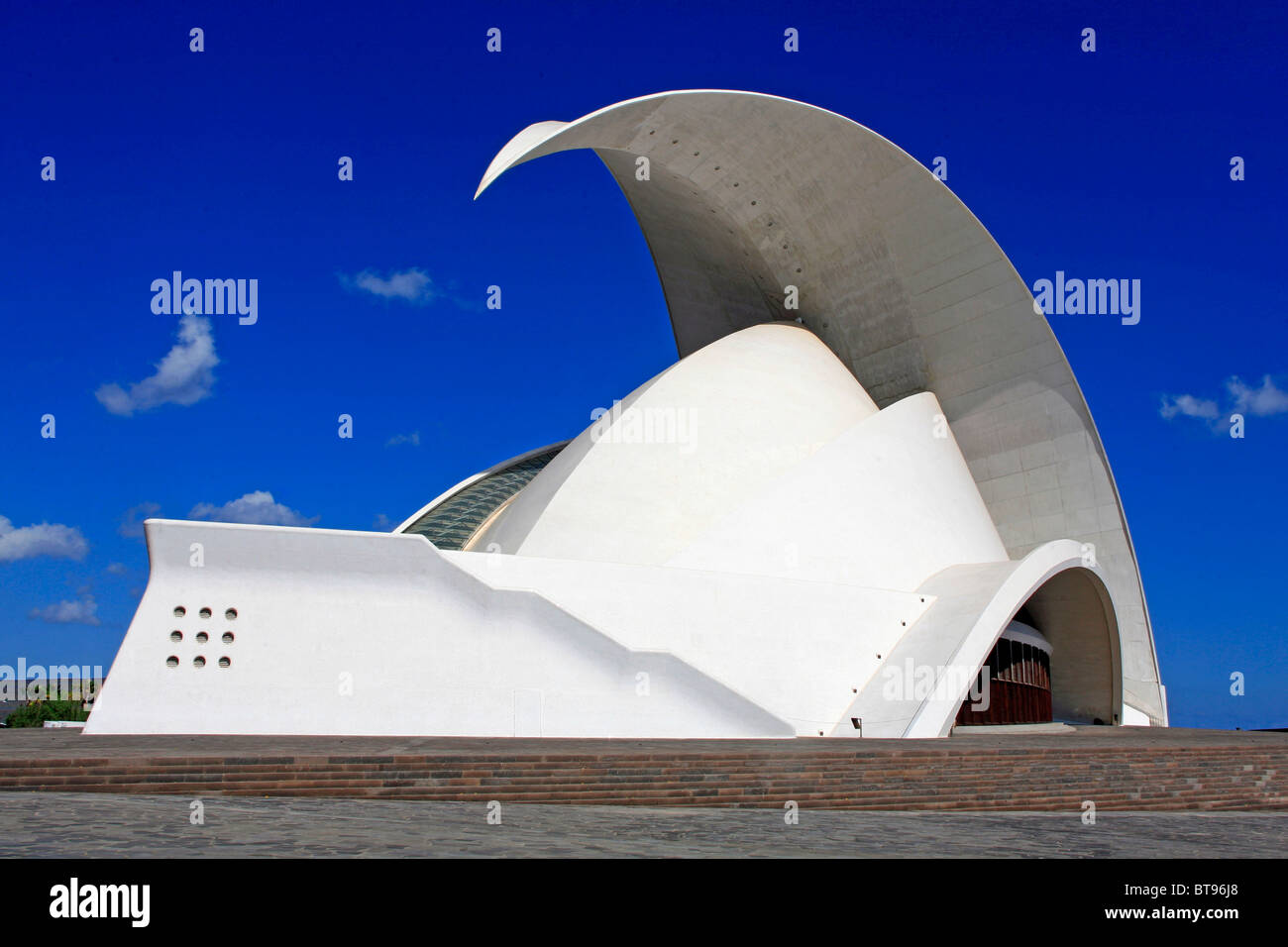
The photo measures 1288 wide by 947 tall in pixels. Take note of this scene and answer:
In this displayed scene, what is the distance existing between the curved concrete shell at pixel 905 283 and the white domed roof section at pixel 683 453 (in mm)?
1463

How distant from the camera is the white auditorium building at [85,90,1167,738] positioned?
11531mm

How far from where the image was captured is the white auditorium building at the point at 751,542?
37.8 ft

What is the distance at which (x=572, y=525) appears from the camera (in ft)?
51.9

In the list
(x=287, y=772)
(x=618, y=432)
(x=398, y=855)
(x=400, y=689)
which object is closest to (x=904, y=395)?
(x=618, y=432)

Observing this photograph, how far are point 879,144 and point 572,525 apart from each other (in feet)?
27.0

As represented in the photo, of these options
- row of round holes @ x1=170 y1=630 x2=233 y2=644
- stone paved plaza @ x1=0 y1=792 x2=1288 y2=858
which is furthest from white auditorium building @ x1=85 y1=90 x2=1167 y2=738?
stone paved plaza @ x1=0 y1=792 x2=1288 y2=858

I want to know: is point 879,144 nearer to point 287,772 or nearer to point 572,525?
point 572,525

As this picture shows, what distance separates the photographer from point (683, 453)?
16.9 metres

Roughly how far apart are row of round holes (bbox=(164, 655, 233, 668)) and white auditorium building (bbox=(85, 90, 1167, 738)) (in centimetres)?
5

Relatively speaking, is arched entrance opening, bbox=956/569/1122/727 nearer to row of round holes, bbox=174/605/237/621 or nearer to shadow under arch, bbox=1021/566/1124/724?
shadow under arch, bbox=1021/566/1124/724

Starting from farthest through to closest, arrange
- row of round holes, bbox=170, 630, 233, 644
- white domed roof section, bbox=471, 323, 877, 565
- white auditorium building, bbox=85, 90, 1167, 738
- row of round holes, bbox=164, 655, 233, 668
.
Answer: white domed roof section, bbox=471, 323, 877, 565
white auditorium building, bbox=85, 90, 1167, 738
row of round holes, bbox=170, 630, 233, 644
row of round holes, bbox=164, 655, 233, 668

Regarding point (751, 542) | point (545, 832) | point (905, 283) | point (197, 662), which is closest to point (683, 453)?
point (751, 542)

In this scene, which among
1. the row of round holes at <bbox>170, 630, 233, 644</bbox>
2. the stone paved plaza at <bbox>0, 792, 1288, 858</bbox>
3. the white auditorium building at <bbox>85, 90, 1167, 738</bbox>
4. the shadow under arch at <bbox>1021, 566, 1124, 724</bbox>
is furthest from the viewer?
the shadow under arch at <bbox>1021, 566, 1124, 724</bbox>

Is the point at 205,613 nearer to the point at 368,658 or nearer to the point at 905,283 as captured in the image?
the point at 368,658
